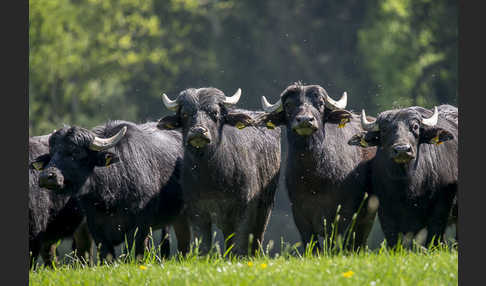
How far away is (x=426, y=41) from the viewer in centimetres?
3272

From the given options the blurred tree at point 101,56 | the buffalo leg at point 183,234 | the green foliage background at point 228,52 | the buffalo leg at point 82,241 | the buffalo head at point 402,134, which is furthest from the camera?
the blurred tree at point 101,56

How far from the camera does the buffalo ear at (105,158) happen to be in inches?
382

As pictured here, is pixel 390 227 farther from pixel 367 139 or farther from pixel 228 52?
pixel 228 52

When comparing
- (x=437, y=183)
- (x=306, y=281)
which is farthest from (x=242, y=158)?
(x=306, y=281)

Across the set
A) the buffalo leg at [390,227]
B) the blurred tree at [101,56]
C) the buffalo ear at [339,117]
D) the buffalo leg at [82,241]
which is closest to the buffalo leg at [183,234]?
the buffalo leg at [82,241]

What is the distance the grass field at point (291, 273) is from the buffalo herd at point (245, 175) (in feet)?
3.82

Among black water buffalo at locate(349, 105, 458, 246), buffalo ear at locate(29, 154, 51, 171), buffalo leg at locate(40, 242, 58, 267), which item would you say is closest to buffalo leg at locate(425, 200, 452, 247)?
black water buffalo at locate(349, 105, 458, 246)

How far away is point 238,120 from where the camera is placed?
10008 millimetres

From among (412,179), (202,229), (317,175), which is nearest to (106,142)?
(202,229)

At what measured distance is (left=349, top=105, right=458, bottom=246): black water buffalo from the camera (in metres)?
9.12

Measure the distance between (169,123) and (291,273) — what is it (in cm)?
362

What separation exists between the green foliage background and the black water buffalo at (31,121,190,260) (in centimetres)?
2190

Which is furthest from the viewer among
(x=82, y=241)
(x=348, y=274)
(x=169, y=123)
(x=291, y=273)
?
Result: (x=82, y=241)

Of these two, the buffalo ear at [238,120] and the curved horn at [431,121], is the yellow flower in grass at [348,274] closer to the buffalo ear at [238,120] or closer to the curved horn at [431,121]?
the curved horn at [431,121]
